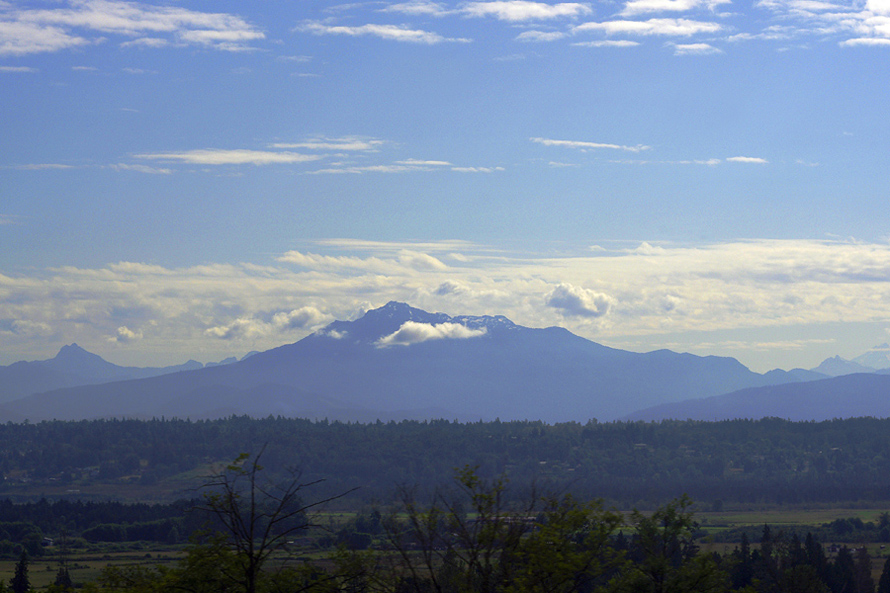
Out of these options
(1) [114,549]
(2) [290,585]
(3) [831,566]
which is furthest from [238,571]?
(1) [114,549]

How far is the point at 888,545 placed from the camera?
7407 inches

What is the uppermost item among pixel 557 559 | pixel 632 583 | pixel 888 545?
pixel 557 559

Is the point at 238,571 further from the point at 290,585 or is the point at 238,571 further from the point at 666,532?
the point at 666,532

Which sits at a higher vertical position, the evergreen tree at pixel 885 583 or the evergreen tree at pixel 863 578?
the evergreen tree at pixel 885 583

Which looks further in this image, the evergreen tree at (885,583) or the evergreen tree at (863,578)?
the evergreen tree at (863,578)

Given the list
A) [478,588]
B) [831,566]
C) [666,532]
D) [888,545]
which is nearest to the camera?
[478,588]

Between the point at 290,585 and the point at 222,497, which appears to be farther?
the point at 290,585

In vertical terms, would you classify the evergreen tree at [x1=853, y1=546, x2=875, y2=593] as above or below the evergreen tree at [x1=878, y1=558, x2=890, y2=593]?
below

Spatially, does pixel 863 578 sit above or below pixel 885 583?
below

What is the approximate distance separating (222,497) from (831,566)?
104 metres

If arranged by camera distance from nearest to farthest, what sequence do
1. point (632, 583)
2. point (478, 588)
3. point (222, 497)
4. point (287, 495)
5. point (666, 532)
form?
point (287, 495)
point (222, 497)
point (478, 588)
point (632, 583)
point (666, 532)

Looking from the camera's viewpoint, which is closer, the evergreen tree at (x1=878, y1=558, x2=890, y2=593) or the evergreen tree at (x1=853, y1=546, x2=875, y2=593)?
the evergreen tree at (x1=878, y1=558, x2=890, y2=593)

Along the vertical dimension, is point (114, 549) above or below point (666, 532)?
below

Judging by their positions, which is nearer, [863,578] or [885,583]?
[885,583]
